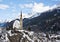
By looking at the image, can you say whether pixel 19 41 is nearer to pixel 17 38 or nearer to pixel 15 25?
pixel 17 38

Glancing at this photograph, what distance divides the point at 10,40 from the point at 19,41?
1354 millimetres

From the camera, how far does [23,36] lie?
3509 cm

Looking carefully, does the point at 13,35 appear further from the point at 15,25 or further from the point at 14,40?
the point at 15,25

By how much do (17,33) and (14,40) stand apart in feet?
7.66

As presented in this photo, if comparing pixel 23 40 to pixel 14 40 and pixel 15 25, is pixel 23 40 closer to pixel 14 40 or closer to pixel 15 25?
pixel 14 40

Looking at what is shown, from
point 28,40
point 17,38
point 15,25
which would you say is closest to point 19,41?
point 17,38

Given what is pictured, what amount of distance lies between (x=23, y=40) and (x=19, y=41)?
0.93 m

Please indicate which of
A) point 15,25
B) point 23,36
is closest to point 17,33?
point 23,36

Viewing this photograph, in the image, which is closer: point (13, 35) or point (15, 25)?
point (13, 35)

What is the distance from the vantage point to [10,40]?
3347 centimetres

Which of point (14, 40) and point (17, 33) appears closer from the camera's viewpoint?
point (14, 40)

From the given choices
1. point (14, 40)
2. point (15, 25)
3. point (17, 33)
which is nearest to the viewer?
point (14, 40)

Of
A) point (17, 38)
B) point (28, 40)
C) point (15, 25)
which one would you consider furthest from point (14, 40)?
point (15, 25)

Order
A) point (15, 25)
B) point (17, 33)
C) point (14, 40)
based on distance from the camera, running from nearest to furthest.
Result: 1. point (14, 40)
2. point (17, 33)
3. point (15, 25)
